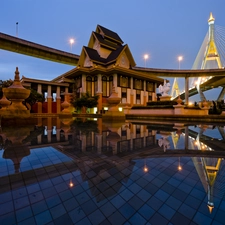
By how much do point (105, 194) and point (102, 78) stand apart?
25573mm

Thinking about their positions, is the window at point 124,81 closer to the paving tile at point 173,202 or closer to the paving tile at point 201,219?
the paving tile at point 173,202

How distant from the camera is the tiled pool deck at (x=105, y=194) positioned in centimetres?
127

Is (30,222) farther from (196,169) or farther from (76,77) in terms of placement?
(76,77)

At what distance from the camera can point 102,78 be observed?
26.0m

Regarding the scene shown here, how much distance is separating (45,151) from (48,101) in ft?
82.4

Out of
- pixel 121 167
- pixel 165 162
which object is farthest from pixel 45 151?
pixel 165 162

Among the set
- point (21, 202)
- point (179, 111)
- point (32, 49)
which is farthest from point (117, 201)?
point (32, 49)

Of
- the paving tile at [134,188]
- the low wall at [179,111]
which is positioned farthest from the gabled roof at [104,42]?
the paving tile at [134,188]

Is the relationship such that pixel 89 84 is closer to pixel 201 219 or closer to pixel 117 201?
pixel 117 201

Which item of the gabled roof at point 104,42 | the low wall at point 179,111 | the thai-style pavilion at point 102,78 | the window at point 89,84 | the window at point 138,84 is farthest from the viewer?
the window at point 138,84

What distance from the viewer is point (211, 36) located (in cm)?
3506

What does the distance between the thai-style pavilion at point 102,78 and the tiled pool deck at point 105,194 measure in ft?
74.3

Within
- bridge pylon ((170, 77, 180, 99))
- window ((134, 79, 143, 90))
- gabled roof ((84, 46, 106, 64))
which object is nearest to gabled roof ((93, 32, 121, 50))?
gabled roof ((84, 46, 106, 64))

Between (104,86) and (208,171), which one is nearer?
(208,171)
